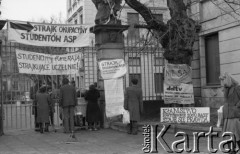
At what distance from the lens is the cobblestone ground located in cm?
991

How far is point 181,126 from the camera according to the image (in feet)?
38.7

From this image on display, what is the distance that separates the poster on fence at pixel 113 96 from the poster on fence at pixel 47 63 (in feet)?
5.01

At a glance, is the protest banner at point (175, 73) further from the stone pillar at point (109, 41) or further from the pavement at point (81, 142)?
the pavement at point (81, 142)

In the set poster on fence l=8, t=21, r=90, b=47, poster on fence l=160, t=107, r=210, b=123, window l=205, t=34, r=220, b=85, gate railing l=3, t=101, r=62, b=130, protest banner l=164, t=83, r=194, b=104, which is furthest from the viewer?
window l=205, t=34, r=220, b=85

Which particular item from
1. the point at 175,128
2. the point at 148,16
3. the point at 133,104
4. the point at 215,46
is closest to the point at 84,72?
the point at 148,16

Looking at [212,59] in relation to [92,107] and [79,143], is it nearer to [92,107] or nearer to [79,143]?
[92,107]

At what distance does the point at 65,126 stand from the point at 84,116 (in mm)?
1225

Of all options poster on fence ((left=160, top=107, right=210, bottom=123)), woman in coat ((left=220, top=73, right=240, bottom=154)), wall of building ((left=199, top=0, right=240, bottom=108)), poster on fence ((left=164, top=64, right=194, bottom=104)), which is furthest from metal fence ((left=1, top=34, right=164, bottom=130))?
woman in coat ((left=220, top=73, right=240, bottom=154))

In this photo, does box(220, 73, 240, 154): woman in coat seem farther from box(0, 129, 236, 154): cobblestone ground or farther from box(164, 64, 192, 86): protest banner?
box(164, 64, 192, 86): protest banner

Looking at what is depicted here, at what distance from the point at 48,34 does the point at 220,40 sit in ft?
23.3

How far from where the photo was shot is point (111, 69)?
13430mm

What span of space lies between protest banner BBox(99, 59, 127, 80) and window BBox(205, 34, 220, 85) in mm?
5385

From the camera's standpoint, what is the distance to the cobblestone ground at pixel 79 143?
991 cm

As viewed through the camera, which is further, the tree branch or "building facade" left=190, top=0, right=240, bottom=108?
"building facade" left=190, top=0, right=240, bottom=108
